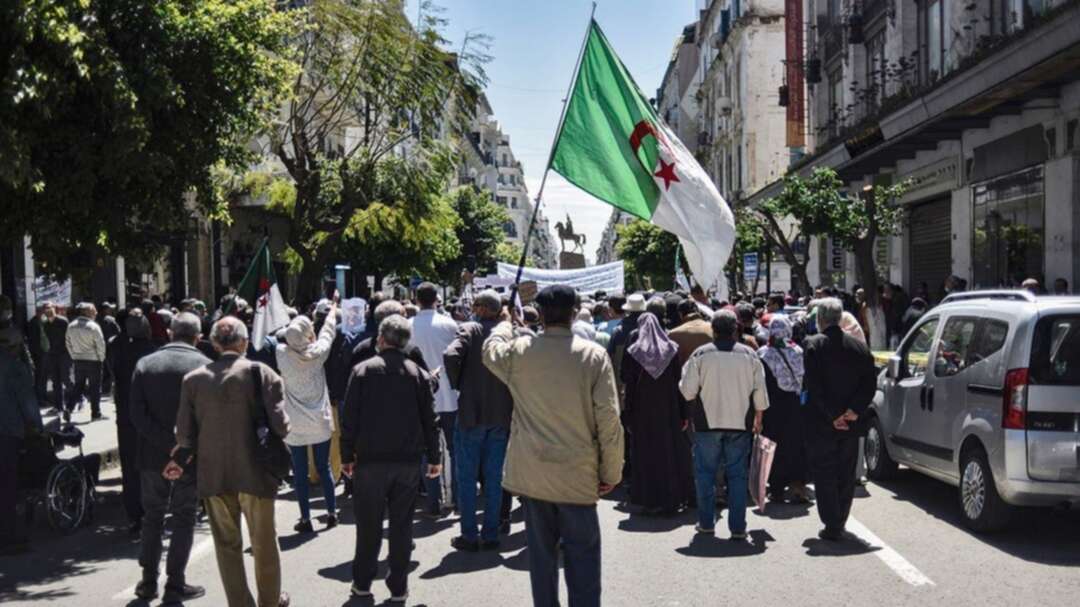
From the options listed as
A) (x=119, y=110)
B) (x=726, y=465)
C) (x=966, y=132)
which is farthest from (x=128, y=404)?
(x=966, y=132)

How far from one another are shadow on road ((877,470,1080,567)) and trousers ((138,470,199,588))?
18.6 feet

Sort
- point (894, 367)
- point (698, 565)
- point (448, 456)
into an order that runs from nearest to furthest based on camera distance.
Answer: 1. point (698, 565)
2. point (448, 456)
3. point (894, 367)

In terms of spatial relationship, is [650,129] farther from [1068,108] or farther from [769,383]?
[1068,108]

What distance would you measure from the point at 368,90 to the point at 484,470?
1299 cm

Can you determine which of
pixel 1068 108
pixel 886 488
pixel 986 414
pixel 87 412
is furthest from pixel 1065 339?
pixel 87 412

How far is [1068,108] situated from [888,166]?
9985 millimetres

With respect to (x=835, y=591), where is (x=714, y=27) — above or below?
above

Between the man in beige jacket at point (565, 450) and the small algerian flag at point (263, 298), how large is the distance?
17.2ft

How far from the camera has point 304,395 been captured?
27.9 ft

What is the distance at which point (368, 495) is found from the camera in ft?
21.4

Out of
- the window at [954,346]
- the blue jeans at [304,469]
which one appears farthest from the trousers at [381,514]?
the window at [954,346]

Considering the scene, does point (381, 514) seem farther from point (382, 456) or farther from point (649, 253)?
point (649, 253)

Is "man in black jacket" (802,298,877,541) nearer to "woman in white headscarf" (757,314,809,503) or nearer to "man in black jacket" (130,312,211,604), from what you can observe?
"woman in white headscarf" (757,314,809,503)

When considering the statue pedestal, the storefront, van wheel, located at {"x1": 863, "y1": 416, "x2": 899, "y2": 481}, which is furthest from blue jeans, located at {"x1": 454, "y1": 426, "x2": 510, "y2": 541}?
the statue pedestal
